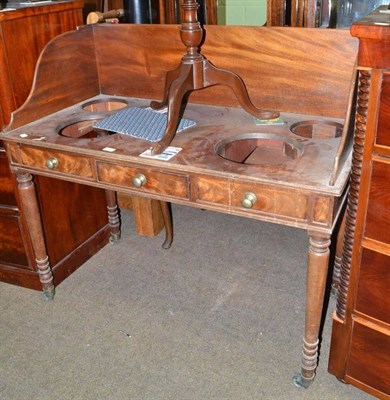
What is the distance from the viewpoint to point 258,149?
77.3 inches

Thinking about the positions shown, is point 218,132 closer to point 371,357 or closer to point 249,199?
point 249,199

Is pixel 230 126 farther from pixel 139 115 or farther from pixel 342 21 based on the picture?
pixel 342 21

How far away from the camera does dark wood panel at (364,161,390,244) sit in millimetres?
1314

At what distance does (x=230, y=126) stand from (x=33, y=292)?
1.18m

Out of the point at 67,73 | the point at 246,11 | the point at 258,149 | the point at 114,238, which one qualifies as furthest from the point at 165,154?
the point at 246,11

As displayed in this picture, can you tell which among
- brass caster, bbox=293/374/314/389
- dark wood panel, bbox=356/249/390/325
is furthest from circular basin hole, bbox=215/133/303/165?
brass caster, bbox=293/374/314/389

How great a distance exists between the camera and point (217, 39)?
1.92 metres

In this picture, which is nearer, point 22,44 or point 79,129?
point 22,44

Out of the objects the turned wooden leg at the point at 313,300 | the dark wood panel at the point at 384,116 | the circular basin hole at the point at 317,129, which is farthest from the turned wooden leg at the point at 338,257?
the dark wood panel at the point at 384,116

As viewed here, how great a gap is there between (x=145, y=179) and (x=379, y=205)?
2.35ft

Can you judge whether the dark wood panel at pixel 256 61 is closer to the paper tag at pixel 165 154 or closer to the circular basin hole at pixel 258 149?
the circular basin hole at pixel 258 149

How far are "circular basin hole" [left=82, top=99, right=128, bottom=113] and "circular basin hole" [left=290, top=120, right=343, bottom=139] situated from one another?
75 centimetres

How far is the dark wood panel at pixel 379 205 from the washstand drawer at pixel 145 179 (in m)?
0.54

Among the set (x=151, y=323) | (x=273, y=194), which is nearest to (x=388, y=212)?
(x=273, y=194)
